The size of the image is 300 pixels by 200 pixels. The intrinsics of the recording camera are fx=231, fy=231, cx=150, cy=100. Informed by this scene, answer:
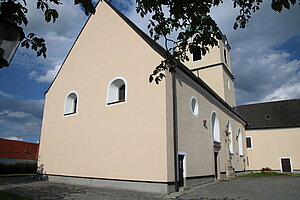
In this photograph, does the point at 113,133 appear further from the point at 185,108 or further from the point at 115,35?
the point at 115,35

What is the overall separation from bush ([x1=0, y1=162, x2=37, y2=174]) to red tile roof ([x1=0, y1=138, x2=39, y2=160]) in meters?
4.14

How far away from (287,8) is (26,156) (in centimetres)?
3342

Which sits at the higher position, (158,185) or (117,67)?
(117,67)

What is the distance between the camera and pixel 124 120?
39.5 ft

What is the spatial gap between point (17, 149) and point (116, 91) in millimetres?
22679

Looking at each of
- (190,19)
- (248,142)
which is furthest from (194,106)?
(248,142)

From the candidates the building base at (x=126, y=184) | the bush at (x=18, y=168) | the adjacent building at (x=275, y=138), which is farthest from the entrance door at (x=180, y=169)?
the bush at (x=18, y=168)

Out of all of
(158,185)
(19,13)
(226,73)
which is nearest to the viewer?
(19,13)

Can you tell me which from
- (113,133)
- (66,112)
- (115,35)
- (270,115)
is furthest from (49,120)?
(270,115)

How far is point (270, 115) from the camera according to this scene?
3030 cm

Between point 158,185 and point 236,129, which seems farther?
point 236,129

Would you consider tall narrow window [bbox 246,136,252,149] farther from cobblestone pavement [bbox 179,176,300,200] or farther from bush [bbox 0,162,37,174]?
bush [bbox 0,162,37,174]

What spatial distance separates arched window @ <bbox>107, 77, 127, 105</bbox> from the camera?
43.4 feet

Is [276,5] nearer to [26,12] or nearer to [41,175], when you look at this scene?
[26,12]
